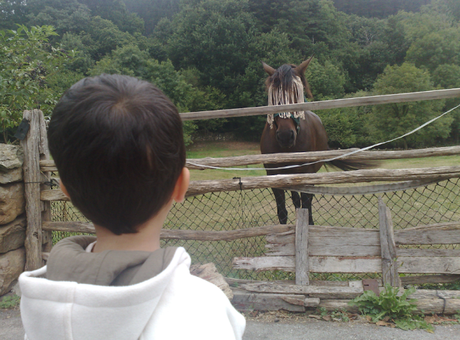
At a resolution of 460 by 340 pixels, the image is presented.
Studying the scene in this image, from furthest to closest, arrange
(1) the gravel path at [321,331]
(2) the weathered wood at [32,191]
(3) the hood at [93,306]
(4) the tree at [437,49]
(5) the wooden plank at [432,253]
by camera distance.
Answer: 1. (4) the tree at [437,49]
2. (2) the weathered wood at [32,191]
3. (5) the wooden plank at [432,253]
4. (1) the gravel path at [321,331]
5. (3) the hood at [93,306]

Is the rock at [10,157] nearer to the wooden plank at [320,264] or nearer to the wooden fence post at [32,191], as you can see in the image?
the wooden fence post at [32,191]

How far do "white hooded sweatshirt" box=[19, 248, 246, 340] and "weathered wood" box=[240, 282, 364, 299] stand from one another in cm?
264

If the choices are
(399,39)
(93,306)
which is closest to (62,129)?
(93,306)

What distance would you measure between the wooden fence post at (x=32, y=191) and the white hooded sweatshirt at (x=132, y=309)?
Result: 3377mm

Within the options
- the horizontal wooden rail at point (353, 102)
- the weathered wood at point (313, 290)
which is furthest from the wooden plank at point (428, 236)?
the horizontal wooden rail at point (353, 102)

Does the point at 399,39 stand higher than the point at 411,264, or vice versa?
the point at 399,39

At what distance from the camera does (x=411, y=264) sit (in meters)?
3.04

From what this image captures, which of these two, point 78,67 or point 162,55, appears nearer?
point 78,67

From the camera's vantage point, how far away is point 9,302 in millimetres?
3332

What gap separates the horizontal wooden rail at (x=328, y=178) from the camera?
305 cm

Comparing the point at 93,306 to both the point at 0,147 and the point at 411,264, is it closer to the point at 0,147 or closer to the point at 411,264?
the point at 411,264

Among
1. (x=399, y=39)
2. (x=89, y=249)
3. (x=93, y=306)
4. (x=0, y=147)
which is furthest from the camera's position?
(x=399, y=39)

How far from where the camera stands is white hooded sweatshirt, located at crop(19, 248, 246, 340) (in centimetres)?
61

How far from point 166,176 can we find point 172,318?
294mm
